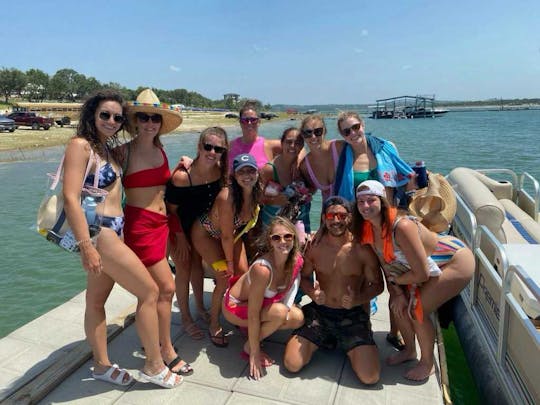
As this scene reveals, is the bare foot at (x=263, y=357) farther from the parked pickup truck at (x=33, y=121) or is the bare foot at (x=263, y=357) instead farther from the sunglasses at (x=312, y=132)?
the parked pickup truck at (x=33, y=121)

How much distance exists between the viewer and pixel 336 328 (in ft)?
11.6

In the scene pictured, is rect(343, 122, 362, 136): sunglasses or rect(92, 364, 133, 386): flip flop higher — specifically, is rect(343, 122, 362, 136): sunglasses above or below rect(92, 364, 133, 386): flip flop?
above

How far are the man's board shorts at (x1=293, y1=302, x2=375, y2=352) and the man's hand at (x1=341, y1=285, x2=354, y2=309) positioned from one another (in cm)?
9

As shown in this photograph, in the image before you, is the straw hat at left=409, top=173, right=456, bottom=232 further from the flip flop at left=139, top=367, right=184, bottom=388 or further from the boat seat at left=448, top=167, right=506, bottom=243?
the flip flop at left=139, top=367, right=184, bottom=388

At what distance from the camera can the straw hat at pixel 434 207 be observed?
374cm

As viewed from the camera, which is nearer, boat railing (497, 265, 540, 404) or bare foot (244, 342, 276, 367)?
boat railing (497, 265, 540, 404)

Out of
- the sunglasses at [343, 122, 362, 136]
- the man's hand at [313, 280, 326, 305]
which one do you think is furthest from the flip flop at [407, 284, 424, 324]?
the sunglasses at [343, 122, 362, 136]

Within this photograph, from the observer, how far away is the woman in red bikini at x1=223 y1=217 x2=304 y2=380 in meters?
3.27

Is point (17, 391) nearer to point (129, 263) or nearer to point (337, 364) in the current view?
point (129, 263)

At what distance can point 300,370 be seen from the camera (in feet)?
11.2

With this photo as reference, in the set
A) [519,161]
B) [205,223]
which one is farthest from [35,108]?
[205,223]

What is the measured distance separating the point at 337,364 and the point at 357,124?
2025 mm

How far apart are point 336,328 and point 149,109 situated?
2275mm

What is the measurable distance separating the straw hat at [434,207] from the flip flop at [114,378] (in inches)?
107
